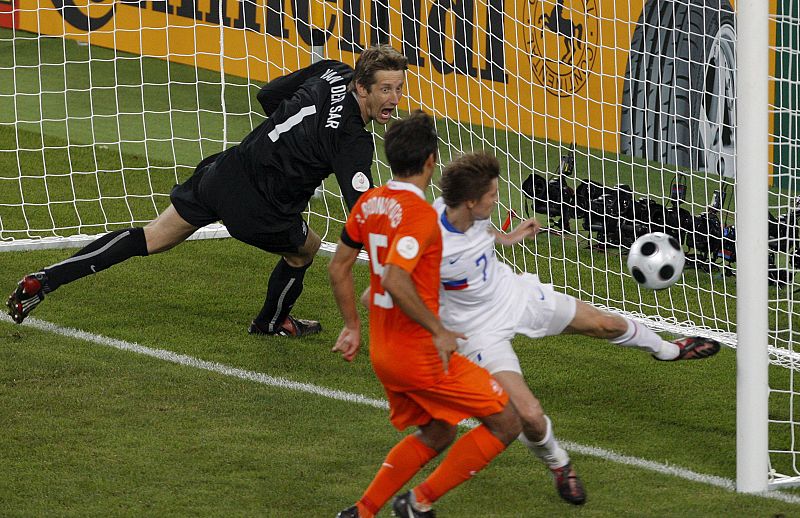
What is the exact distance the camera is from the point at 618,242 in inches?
353

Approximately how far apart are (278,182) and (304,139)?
0.99 feet

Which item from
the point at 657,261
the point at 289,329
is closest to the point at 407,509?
the point at 657,261

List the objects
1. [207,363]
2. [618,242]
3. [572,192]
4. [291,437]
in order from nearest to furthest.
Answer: [291,437] < [207,363] < [618,242] < [572,192]

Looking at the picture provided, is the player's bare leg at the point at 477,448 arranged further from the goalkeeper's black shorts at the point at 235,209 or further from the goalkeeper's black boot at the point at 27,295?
the goalkeeper's black boot at the point at 27,295

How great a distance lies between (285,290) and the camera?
24.9ft

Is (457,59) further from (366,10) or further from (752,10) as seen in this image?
(752,10)

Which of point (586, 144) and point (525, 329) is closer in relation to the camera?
point (525, 329)

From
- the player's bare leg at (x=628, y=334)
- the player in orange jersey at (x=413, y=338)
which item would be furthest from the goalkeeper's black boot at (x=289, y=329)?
the player in orange jersey at (x=413, y=338)

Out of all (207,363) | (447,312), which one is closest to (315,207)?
(207,363)

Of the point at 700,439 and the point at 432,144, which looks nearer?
the point at 432,144

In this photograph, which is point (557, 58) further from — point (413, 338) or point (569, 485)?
point (413, 338)

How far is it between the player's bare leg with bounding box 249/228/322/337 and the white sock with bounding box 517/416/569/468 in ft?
8.45

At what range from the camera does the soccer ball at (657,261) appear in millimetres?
6121

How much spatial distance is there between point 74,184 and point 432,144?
23.1ft
